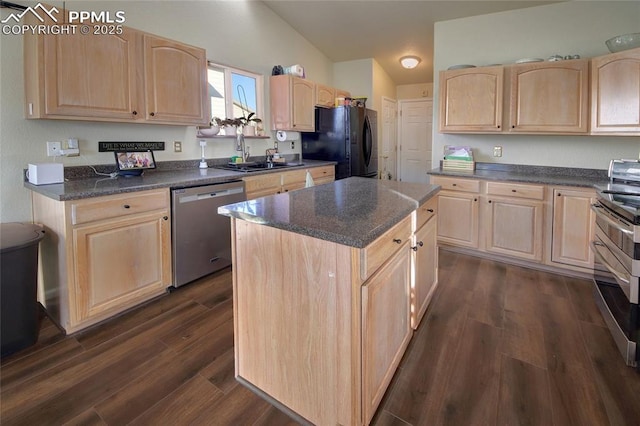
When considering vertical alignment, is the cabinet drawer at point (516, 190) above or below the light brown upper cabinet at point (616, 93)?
below

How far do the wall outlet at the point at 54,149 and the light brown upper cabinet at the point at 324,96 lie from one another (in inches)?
124

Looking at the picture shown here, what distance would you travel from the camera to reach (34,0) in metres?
2.29

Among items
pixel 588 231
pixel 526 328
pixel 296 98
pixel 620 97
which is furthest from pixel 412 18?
pixel 526 328

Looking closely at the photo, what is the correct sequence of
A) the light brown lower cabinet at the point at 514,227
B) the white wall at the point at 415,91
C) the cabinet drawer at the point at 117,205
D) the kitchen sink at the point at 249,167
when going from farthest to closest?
1. the white wall at the point at 415,91
2. the kitchen sink at the point at 249,167
3. the light brown lower cabinet at the point at 514,227
4. the cabinet drawer at the point at 117,205

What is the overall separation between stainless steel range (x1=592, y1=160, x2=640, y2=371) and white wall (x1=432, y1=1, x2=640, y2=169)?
855 millimetres

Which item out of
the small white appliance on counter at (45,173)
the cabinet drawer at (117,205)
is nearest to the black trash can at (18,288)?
the cabinet drawer at (117,205)

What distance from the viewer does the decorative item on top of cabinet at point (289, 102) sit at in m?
4.34

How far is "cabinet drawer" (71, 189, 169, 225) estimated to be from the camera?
2102mm

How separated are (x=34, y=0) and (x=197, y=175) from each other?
1.54 m

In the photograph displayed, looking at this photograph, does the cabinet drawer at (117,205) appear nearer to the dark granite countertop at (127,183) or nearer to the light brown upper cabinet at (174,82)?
the dark granite countertop at (127,183)

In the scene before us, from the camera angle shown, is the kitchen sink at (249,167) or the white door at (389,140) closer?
the kitchen sink at (249,167)

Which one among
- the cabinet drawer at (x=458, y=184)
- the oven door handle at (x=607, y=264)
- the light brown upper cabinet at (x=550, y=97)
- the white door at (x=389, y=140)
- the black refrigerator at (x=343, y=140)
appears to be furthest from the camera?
the white door at (x=389, y=140)

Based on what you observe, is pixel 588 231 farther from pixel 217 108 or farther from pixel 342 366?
pixel 217 108

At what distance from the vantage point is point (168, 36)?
3.14 metres
